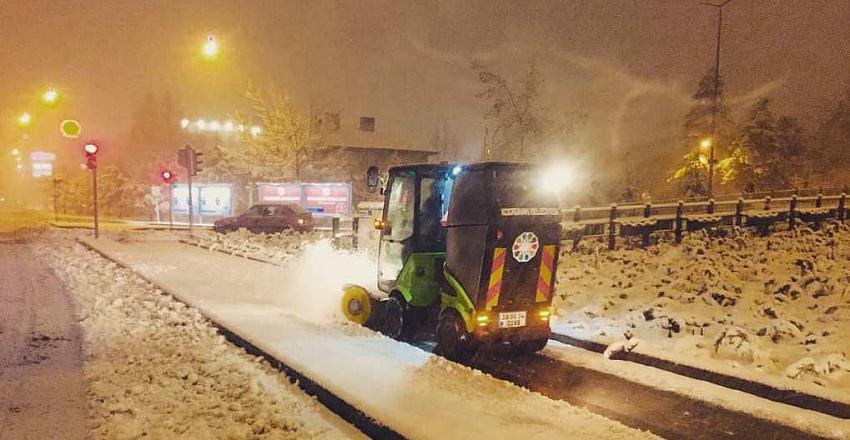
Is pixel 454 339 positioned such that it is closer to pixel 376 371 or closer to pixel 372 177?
pixel 376 371

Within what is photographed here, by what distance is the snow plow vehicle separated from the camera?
722 centimetres

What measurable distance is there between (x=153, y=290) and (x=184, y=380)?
6145mm

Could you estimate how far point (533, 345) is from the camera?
821 centimetres

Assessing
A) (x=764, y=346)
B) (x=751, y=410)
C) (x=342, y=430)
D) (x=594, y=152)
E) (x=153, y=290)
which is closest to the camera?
(x=342, y=430)

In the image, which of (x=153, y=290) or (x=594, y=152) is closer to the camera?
(x=153, y=290)

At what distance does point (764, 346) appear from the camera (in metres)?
8.71

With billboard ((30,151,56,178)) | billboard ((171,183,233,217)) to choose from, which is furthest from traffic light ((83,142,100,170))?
billboard ((30,151,56,178))

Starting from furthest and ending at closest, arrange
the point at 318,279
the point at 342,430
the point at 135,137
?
the point at 135,137, the point at 318,279, the point at 342,430

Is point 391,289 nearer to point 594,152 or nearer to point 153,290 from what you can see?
point 153,290

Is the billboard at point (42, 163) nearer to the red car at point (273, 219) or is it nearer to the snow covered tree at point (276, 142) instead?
the snow covered tree at point (276, 142)

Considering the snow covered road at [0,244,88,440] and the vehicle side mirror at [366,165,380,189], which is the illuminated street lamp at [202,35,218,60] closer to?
the snow covered road at [0,244,88,440]

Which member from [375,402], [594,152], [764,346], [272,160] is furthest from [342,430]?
[272,160]

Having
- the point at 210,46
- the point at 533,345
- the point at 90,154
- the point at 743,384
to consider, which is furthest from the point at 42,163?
the point at 743,384

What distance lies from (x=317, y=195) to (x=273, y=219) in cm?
628
